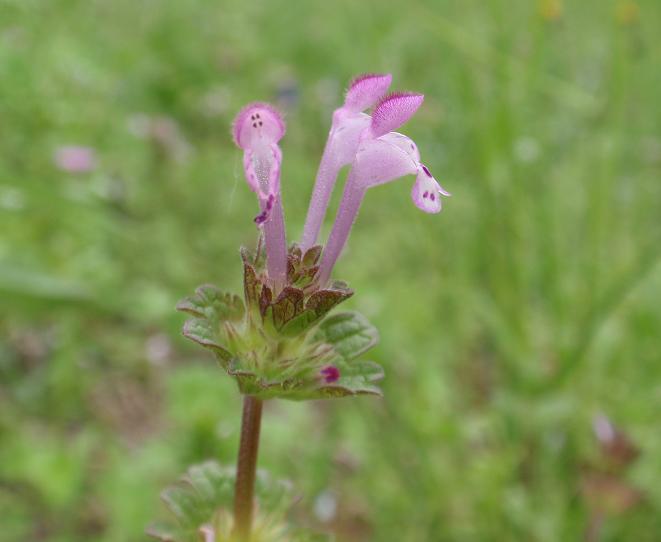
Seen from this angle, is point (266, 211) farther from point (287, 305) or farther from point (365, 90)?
point (365, 90)

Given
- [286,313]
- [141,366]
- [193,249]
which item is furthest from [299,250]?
[193,249]

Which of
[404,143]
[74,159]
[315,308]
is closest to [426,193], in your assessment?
[404,143]

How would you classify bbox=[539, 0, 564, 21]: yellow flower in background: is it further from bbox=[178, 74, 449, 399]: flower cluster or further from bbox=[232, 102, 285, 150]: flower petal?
bbox=[232, 102, 285, 150]: flower petal

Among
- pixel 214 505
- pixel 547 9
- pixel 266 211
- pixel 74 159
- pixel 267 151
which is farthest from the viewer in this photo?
pixel 74 159

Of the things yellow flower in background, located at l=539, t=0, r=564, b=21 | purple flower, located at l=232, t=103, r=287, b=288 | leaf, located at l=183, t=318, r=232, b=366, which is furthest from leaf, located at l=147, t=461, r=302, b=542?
yellow flower in background, located at l=539, t=0, r=564, b=21

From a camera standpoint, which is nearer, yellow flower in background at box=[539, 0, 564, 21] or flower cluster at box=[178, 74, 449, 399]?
flower cluster at box=[178, 74, 449, 399]

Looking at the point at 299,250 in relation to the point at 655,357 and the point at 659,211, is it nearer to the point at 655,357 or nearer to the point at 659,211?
the point at 655,357
